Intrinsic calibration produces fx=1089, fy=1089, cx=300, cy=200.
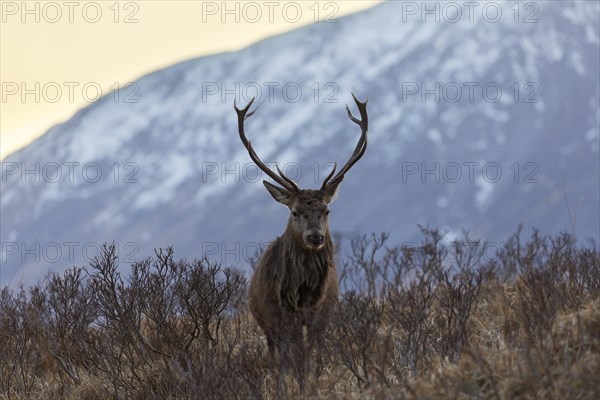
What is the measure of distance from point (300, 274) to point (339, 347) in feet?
5.83

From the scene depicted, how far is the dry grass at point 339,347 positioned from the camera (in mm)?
5820

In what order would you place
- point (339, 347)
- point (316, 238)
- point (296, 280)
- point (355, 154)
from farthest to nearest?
point (355, 154) < point (296, 280) < point (316, 238) < point (339, 347)

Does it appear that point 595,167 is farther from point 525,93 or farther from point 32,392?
point 32,392

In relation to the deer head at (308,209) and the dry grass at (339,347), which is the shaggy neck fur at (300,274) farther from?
the dry grass at (339,347)

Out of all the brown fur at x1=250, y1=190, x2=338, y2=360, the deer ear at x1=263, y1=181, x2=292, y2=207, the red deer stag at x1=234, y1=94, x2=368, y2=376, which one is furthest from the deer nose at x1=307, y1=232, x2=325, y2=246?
the deer ear at x1=263, y1=181, x2=292, y2=207

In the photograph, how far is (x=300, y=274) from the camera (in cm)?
842

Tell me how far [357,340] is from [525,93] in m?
197

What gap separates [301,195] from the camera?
28.8ft

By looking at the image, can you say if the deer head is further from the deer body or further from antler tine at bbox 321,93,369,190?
the deer body

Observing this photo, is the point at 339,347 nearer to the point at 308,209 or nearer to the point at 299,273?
the point at 299,273

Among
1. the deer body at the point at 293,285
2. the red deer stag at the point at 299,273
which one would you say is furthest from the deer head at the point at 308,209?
the deer body at the point at 293,285

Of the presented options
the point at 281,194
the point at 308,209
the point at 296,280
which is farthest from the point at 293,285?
the point at 281,194

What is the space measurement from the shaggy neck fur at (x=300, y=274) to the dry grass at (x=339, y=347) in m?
0.28

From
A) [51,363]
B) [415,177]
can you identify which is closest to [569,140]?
[415,177]
